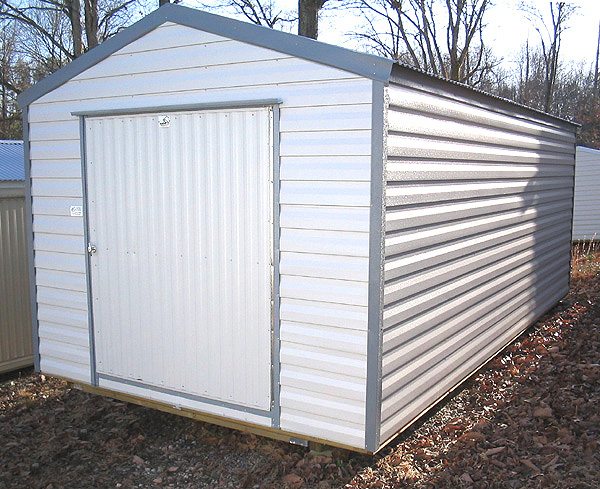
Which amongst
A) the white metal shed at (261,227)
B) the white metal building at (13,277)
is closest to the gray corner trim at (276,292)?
the white metal shed at (261,227)

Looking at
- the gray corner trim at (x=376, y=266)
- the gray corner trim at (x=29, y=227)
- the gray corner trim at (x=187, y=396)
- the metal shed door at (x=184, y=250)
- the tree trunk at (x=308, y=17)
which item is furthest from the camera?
the tree trunk at (x=308, y=17)

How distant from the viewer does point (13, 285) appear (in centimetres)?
617

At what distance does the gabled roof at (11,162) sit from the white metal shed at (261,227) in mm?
1112

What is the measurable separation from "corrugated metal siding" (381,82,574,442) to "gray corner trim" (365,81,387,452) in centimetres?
9

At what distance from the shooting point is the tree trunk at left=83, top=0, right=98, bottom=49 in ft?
47.5

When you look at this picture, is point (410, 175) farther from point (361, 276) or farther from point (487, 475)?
point (487, 475)

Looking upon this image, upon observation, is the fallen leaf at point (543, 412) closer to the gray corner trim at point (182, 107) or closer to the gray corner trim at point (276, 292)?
the gray corner trim at point (276, 292)

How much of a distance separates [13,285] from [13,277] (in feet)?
0.26

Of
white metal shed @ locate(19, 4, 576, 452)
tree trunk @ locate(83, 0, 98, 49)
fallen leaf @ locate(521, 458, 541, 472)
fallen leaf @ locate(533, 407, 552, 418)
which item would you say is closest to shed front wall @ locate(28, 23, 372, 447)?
white metal shed @ locate(19, 4, 576, 452)

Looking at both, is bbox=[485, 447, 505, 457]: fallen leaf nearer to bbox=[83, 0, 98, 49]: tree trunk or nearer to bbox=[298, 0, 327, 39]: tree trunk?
bbox=[298, 0, 327, 39]: tree trunk

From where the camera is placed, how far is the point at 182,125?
4.29m

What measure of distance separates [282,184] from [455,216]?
4.91 feet

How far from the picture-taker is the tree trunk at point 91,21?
47.5ft

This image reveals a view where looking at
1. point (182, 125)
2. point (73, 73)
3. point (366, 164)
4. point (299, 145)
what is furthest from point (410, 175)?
point (73, 73)
